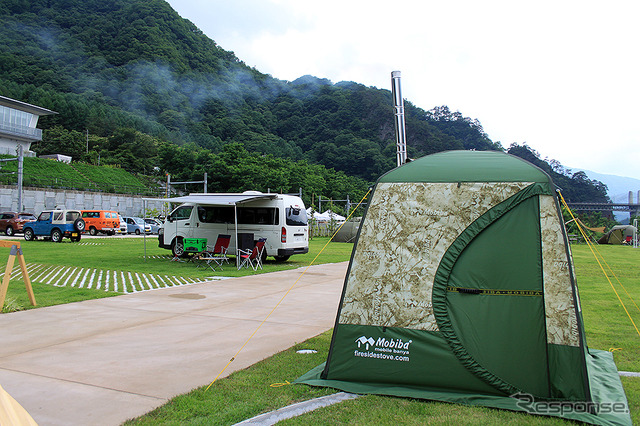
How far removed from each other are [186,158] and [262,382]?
52.3 meters

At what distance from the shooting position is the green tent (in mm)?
3932

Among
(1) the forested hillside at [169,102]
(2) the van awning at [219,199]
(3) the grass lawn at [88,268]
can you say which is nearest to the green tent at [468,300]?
(3) the grass lawn at [88,268]

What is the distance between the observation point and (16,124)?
52.1 m

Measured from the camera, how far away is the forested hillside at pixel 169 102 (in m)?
69.5

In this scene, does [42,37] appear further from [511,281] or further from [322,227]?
[511,281]

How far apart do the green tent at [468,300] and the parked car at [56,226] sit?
23.1m

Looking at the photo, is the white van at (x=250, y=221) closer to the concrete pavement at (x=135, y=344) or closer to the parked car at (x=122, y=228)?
the concrete pavement at (x=135, y=344)

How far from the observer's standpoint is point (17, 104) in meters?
51.2

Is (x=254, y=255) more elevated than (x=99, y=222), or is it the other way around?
(x=99, y=222)

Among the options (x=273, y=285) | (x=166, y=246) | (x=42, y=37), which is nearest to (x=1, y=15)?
(x=42, y=37)

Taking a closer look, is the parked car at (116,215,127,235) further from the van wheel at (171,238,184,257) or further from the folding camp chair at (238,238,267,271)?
the folding camp chair at (238,238,267,271)

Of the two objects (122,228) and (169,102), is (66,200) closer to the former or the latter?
(122,228)

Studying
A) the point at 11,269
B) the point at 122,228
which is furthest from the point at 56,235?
the point at 11,269

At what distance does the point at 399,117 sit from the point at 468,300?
4065 mm
